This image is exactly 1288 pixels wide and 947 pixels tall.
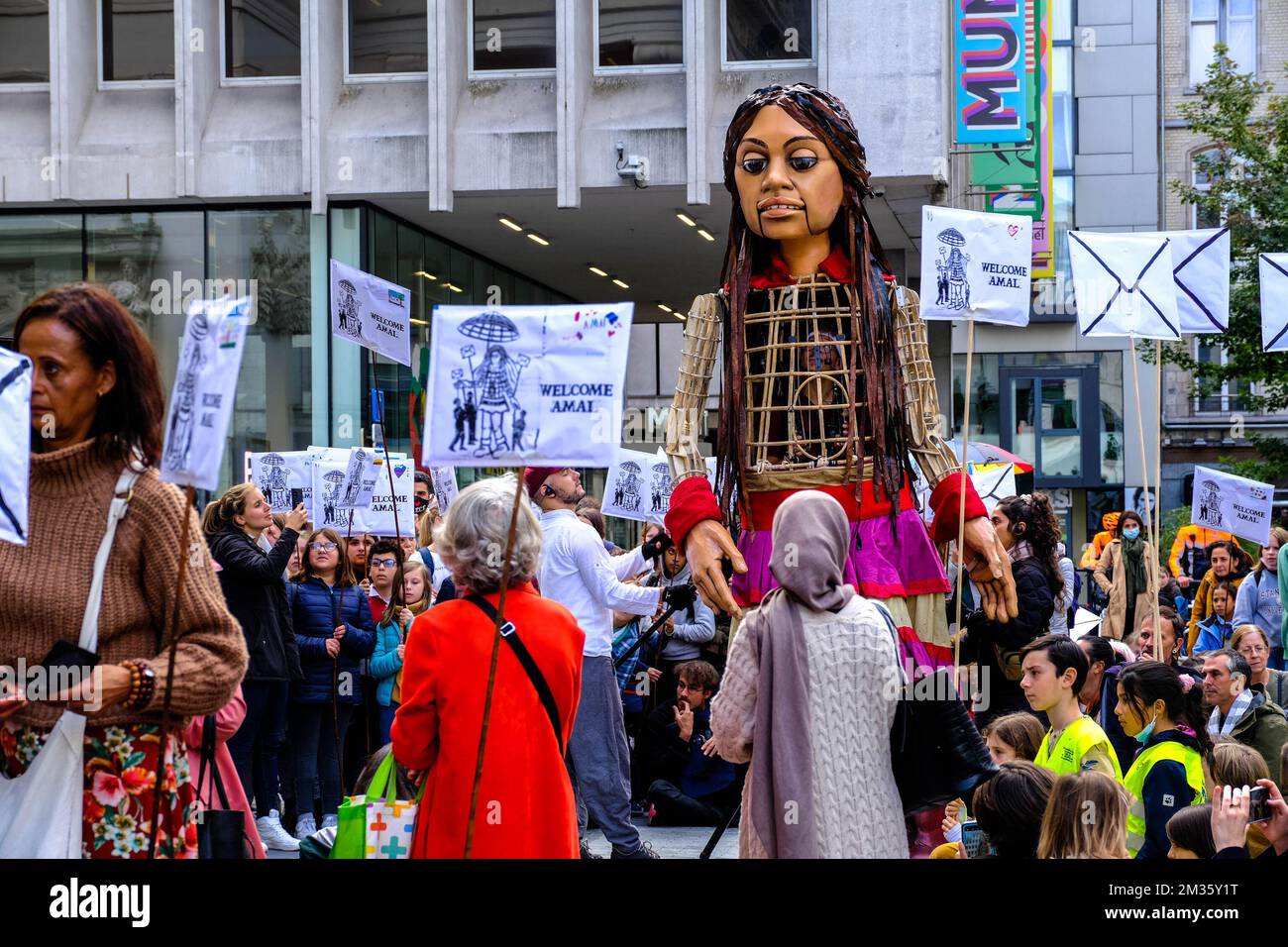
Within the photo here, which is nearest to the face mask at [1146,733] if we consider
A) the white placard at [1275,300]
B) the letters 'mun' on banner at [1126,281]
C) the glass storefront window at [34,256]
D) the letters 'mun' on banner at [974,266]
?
the letters 'mun' on banner at [974,266]

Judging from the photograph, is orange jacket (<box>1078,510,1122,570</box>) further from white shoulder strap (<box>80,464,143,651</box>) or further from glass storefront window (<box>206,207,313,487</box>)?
→ white shoulder strap (<box>80,464,143,651</box>)

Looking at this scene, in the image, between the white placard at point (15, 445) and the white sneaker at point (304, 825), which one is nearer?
the white placard at point (15, 445)

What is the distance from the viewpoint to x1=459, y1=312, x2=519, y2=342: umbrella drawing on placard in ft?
14.5

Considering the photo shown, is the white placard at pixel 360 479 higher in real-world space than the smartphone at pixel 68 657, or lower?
higher

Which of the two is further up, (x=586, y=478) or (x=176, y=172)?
(x=176, y=172)

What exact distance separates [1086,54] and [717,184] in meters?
25.0

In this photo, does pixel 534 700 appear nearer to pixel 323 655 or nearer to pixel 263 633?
pixel 263 633

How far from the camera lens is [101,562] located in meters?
3.63

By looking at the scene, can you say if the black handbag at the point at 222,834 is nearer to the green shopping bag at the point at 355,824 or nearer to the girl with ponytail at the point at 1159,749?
the green shopping bag at the point at 355,824

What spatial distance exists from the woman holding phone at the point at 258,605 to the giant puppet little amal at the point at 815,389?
13.6 ft

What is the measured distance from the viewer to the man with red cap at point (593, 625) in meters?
8.66
